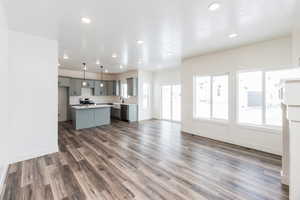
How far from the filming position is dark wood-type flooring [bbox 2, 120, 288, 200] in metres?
2.01

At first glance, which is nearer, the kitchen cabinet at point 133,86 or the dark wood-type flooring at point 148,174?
the dark wood-type flooring at point 148,174

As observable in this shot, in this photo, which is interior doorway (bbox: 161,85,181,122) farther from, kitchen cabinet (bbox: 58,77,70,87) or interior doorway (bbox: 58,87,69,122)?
interior doorway (bbox: 58,87,69,122)

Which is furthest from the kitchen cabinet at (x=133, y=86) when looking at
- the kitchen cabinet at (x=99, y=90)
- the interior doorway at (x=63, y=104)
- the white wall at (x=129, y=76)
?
the interior doorway at (x=63, y=104)

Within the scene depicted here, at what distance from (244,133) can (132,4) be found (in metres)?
4.19

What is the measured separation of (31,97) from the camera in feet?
10.1

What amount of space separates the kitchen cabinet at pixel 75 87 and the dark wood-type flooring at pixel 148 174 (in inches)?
164

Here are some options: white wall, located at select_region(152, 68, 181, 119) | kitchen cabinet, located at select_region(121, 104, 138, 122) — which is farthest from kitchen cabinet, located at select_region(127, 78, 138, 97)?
white wall, located at select_region(152, 68, 181, 119)

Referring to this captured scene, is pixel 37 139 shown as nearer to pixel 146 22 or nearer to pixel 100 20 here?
pixel 100 20

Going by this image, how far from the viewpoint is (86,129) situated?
228 inches

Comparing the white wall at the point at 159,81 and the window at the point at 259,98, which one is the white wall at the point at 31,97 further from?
the white wall at the point at 159,81

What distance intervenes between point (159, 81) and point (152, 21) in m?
5.56

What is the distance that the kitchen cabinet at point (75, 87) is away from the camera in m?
7.32

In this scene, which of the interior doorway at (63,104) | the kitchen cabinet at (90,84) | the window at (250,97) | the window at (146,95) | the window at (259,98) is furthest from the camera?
the window at (146,95)

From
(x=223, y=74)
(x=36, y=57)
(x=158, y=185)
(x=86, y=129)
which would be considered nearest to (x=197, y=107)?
(x=223, y=74)
